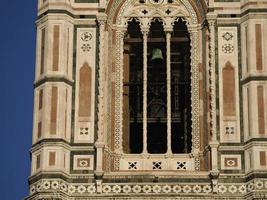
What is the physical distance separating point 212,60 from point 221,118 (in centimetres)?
121

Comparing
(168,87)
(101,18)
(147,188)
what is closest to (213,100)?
(168,87)

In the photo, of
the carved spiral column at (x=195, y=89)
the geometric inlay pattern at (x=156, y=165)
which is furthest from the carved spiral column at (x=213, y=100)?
the geometric inlay pattern at (x=156, y=165)

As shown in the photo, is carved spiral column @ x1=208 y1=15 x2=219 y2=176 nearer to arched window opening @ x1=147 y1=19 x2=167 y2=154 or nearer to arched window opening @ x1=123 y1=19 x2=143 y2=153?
arched window opening @ x1=147 y1=19 x2=167 y2=154

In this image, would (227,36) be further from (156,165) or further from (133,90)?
(156,165)

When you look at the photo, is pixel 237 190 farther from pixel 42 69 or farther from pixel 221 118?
pixel 42 69

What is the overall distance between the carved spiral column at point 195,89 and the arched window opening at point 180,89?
231 millimetres

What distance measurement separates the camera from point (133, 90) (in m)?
36.1

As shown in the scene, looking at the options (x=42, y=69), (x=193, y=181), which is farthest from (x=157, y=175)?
(x=42, y=69)

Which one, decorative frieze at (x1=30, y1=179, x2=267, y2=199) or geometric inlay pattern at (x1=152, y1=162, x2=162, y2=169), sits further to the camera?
geometric inlay pattern at (x1=152, y1=162, x2=162, y2=169)

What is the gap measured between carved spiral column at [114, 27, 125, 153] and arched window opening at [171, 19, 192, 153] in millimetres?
1076

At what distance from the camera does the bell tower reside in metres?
33.9

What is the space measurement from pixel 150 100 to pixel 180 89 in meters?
0.64

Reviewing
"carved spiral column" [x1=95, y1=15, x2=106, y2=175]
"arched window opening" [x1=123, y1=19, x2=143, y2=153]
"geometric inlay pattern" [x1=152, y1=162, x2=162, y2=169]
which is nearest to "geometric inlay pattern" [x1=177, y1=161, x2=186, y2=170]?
"geometric inlay pattern" [x1=152, y1=162, x2=162, y2=169]

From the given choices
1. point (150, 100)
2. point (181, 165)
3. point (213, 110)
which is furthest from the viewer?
point (150, 100)
